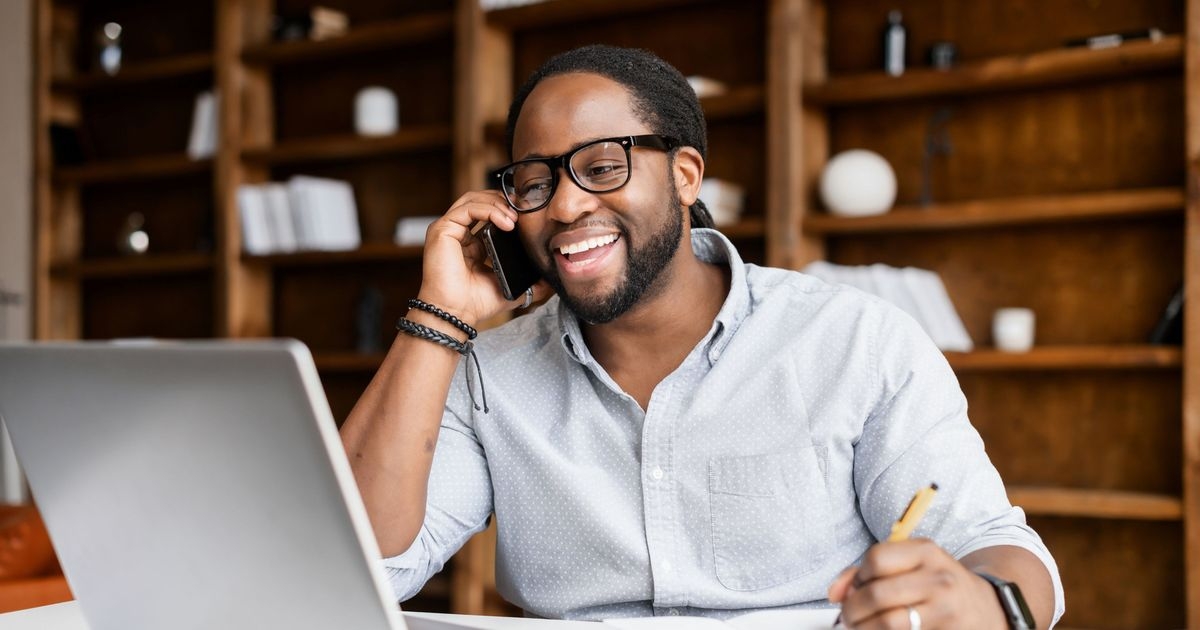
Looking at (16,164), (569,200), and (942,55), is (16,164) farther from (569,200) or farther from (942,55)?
(569,200)

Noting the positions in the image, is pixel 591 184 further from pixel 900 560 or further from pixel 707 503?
pixel 900 560

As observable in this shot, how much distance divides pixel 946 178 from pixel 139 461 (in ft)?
8.82

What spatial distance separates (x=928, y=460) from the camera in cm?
118

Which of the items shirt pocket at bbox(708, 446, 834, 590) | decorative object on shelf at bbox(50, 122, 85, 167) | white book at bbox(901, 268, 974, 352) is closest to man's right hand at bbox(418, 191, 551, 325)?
shirt pocket at bbox(708, 446, 834, 590)

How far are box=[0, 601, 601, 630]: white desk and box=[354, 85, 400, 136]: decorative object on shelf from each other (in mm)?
2817

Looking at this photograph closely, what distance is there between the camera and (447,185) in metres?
3.83

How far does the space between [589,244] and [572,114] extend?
17 centimetres

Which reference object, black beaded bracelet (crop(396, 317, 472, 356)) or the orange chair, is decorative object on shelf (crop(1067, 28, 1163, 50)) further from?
the orange chair

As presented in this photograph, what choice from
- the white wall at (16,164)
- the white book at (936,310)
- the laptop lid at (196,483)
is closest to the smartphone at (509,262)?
the laptop lid at (196,483)

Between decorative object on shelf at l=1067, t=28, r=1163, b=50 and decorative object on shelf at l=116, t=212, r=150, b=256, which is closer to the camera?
decorative object on shelf at l=1067, t=28, r=1163, b=50

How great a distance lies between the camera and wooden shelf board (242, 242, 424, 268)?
3600 millimetres

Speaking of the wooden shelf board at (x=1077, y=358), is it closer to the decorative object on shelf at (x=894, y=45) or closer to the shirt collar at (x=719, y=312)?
the decorative object on shelf at (x=894, y=45)

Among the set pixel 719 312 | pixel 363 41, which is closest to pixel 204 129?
pixel 363 41

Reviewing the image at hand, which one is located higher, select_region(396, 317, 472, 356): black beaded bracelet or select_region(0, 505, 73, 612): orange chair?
select_region(396, 317, 472, 356): black beaded bracelet
